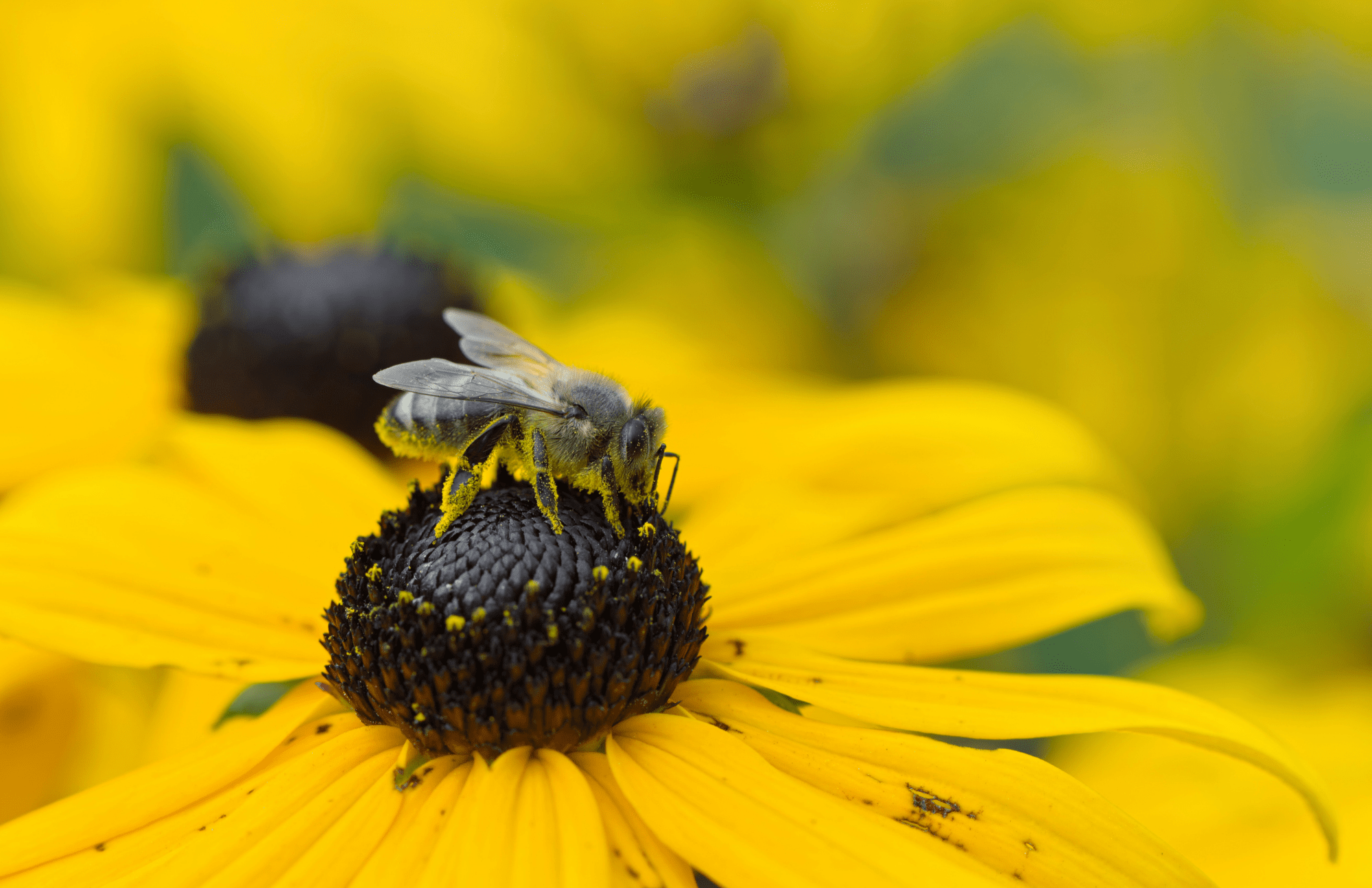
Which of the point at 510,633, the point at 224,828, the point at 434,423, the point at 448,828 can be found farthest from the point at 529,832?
the point at 434,423

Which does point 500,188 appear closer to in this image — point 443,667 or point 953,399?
point 953,399

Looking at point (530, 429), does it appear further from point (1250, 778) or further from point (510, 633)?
point (1250, 778)

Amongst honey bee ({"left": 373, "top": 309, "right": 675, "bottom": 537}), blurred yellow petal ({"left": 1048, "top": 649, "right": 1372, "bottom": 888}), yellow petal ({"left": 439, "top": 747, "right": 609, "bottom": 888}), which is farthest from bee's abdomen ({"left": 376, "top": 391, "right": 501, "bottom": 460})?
blurred yellow petal ({"left": 1048, "top": 649, "right": 1372, "bottom": 888})

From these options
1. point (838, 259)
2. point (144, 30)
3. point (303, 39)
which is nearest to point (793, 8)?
point (838, 259)

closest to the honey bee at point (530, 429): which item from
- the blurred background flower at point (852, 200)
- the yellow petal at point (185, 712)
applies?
the yellow petal at point (185, 712)

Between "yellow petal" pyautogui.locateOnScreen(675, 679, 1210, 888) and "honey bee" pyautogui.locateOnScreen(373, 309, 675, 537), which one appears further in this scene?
"honey bee" pyautogui.locateOnScreen(373, 309, 675, 537)

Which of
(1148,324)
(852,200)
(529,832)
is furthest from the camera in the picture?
(852,200)

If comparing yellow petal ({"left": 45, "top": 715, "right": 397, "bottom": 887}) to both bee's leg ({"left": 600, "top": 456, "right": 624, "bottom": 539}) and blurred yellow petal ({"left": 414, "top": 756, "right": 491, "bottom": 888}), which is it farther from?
bee's leg ({"left": 600, "top": 456, "right": 624, "bottom": 539})
